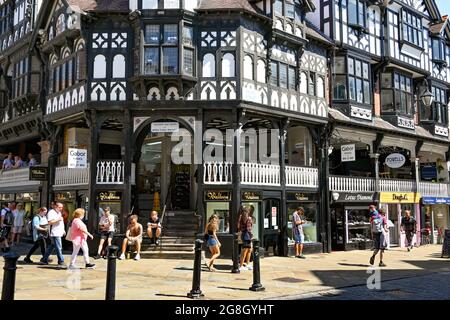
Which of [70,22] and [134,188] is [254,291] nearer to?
A: [134,188]

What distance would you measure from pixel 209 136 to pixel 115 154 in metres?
4.29

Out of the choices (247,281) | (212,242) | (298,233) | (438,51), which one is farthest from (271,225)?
(438,51)

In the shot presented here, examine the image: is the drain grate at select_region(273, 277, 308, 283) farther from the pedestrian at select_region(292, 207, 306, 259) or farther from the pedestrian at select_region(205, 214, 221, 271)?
the pedestrian at select_region(292, 207, 306, 259)

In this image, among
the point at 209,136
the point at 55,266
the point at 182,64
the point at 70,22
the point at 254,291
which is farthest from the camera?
the point at 209,136

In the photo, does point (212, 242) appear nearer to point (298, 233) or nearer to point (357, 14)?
point (298, 233)

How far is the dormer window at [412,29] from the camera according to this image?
24984 mm

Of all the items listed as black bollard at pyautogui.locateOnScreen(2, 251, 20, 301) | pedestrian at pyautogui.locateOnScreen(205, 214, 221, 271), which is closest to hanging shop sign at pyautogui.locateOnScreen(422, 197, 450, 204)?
pedestrian at pyautogui.locateOnScreen(205, 214, 221, 271)

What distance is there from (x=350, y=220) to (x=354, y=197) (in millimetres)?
1032

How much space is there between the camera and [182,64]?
54.6 feet

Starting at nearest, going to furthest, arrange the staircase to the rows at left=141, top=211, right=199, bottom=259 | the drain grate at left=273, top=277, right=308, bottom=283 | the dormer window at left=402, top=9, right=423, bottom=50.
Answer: the drain grate at left=273, top=277, right=308, bottom=283 → the staircase to the rows at left=141, top=211, right=199, bottom=259 → the dormer window at left=402, top=9, right=423, bottom=50

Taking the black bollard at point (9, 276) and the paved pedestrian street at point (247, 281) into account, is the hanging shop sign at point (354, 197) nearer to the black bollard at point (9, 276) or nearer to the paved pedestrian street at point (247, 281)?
the paved pedestrian street at point (247, 281)

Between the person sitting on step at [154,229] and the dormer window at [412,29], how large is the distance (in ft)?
54.3

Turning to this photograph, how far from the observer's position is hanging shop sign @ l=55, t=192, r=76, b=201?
18.3m

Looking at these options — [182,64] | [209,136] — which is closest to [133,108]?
[182,64]
